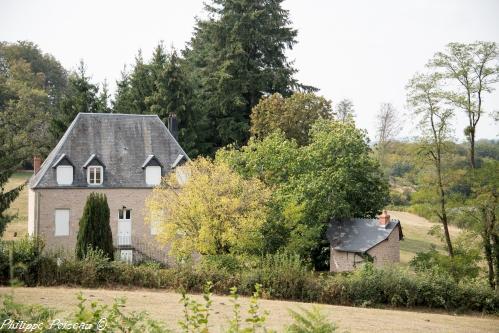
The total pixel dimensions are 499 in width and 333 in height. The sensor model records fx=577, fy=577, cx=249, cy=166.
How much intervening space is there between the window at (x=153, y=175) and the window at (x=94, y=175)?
266 centimetres

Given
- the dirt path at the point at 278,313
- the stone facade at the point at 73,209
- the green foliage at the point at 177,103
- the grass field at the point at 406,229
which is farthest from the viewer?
the green foliage at the point at 177,103

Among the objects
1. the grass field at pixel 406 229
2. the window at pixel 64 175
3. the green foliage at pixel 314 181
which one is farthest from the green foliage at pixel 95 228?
the grass field at pixel 406 229

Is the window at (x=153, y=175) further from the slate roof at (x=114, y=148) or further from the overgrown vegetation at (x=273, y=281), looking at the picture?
the overgrown vegetation at (x=273, y=281)

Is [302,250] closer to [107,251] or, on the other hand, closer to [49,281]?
[107,251]

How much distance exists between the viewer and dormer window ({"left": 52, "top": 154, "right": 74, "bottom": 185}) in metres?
32.2

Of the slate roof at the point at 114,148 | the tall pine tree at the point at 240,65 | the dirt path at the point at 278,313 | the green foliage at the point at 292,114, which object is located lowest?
the dirt path at the point at 278,313

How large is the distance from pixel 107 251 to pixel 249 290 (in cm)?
806

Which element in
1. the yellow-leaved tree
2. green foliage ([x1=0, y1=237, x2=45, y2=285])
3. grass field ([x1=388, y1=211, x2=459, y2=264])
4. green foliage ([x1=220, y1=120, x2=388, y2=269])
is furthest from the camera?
grass field ([x1=388, y1=211, x2=459, y2=264])

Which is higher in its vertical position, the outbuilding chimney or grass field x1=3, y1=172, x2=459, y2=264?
the outbuilding chimney

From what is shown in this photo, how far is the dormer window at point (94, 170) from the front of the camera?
108 ft

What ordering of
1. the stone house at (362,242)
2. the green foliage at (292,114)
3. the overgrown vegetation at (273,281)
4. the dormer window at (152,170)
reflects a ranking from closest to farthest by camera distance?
the overgrown vegetation at (273,281), the stone house at (362,242), the dormer window at (152,170), the green foliage at (292,114)

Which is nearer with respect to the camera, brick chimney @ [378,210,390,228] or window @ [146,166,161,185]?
brick chimney @ [378,210,390,228]

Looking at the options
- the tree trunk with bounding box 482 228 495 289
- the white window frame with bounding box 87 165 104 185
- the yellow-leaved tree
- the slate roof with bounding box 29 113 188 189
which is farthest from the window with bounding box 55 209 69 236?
the tree trunk with bounding box 482 228 495 289

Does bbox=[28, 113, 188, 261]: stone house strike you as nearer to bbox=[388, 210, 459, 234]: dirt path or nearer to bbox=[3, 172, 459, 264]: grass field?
bbox=[3, 172, 459, 264]: grass field
